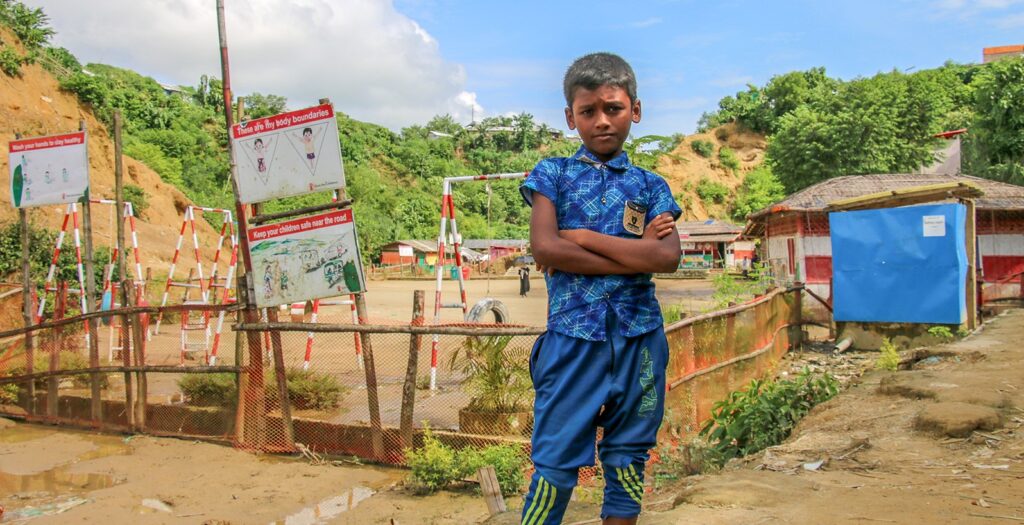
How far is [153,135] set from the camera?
4900 cm

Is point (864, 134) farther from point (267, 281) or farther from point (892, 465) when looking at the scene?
point (892, 465)

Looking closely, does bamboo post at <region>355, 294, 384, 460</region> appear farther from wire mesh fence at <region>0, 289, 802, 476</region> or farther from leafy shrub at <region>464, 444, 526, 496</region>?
leafy shrub at <region>464, 444, 526, 496</region>

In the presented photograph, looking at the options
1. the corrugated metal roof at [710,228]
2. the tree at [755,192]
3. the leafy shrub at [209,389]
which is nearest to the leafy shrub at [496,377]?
the leafy shrub at [209,389]

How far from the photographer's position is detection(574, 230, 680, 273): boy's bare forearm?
2.09m

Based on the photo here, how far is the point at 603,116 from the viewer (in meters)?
2.19

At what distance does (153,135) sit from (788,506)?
5288cm

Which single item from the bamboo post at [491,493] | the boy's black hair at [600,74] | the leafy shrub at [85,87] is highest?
the leafy shrub at [85,87]

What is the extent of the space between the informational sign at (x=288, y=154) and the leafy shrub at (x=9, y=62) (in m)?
27.7

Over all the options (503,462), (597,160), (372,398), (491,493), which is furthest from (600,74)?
(372,398)

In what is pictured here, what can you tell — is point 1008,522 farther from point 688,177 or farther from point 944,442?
Answer: point 688,177

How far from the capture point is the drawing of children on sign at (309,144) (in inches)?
243

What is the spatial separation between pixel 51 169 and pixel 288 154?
357cm

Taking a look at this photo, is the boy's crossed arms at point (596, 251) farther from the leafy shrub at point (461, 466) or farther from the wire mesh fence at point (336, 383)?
the leafy shrub at point (461, 466)

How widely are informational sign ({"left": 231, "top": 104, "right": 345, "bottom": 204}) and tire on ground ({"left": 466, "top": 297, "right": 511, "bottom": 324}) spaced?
2.96 metres
